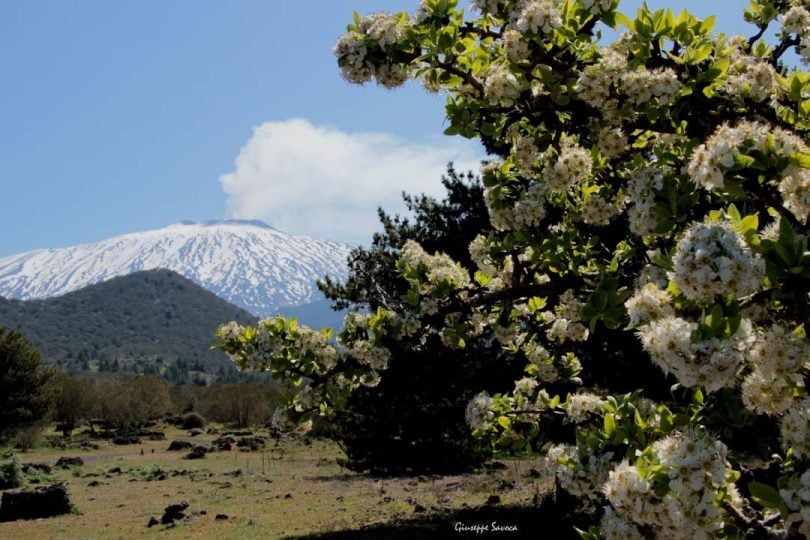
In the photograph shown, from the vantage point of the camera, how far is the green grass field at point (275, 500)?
63.5 ft

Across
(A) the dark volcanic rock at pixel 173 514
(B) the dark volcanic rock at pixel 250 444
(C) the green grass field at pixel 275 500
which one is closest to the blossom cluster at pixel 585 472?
(C) the green grass field at pixel 275 500

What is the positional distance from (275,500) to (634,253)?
24.3 metres

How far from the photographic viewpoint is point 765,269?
8.57 feet

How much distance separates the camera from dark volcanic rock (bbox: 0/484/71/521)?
25016mm

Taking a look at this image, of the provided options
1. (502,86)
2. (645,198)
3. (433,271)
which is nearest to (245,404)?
(433,271)

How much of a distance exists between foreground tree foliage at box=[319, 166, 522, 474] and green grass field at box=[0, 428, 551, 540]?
79.3 inches

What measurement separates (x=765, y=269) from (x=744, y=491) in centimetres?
247

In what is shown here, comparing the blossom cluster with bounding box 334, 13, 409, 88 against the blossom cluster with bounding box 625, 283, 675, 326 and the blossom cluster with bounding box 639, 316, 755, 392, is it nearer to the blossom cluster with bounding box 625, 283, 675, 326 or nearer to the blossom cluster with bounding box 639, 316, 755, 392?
the blossom cluster with bounding box 625, 283, 675, 326

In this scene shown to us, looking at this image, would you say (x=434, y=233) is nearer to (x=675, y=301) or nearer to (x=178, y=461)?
(x=675, y=301)

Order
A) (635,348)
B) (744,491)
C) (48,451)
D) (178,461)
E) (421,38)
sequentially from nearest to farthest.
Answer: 1. (744,491)
2. (421,38)
3. (635,348)
4. (178,461)
5. (48,451)

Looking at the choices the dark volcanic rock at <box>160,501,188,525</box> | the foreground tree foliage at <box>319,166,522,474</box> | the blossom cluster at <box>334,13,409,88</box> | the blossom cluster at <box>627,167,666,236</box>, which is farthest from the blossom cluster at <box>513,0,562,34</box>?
the dark volcanic rock at <box>160,501,188,525</box>

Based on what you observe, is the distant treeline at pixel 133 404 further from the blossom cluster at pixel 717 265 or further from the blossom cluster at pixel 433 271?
the blossom cluster at pixel 717 265

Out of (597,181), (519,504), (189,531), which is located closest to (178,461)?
(189,531)

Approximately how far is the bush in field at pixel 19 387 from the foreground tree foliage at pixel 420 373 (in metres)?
35.6
